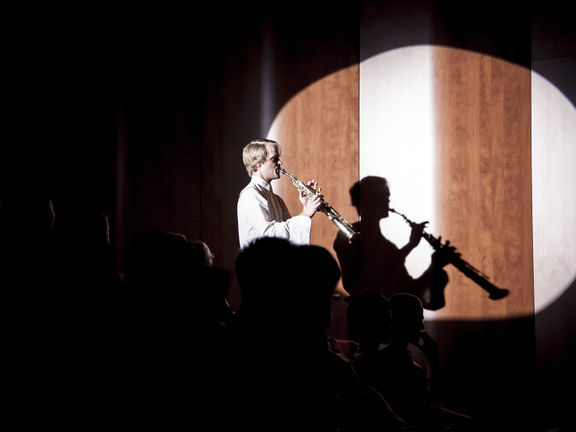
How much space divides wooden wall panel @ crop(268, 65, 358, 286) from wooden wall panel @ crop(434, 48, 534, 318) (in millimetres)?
620

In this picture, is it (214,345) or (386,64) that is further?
(386,64)

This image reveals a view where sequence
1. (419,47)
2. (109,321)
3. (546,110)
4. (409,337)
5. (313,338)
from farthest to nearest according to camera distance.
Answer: (419,47) < (546,110) < (409,337) < (109,321) < (313,338)

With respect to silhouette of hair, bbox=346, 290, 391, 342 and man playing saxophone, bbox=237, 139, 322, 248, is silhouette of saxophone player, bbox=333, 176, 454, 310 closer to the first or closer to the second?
man playing saxophone, bbox=237, 139, 322, 248

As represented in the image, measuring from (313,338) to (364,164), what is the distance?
2504 millimetres

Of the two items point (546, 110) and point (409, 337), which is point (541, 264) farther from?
point (409, 337)

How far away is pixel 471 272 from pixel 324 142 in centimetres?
137

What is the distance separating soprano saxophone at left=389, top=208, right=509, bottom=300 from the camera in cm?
310

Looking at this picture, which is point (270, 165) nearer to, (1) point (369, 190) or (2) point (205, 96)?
(1) point (369, 190)

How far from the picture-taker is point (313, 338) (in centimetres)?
104

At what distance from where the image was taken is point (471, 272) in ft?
10.3

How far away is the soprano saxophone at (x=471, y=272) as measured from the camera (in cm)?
310

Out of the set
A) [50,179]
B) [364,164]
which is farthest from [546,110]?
[50,179]

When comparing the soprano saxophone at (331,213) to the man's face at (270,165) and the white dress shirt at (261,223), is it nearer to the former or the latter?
the man's face at (270,165)

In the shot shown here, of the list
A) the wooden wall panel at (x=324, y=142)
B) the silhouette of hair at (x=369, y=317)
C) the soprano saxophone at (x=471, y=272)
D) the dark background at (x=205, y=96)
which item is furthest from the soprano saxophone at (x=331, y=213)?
the silhouette of hair at (x=369, y=317)
